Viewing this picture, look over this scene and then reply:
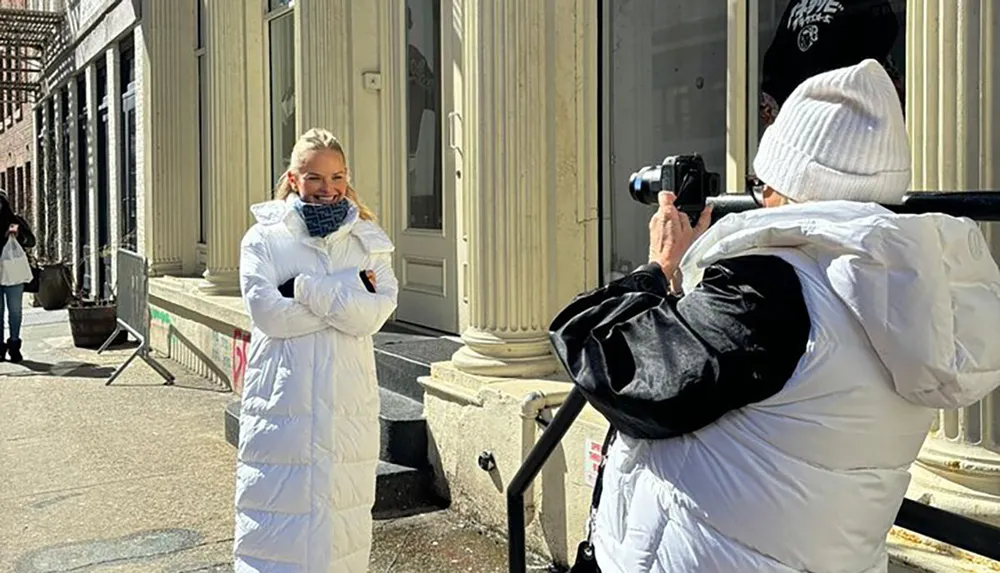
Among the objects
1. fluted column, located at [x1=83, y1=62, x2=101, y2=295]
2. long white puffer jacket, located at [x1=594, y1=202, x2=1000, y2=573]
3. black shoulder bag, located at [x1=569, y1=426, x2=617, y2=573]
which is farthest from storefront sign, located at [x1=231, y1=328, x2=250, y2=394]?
fluted column, located at [x1=83, y1=62, x2=101, y2=295]

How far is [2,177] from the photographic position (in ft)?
88.0

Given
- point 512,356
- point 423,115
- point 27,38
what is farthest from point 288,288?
point 27,38

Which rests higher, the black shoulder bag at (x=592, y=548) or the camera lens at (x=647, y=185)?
the camera lens at (x=647, y=185)

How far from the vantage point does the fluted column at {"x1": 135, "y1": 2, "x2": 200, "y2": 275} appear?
447 inches

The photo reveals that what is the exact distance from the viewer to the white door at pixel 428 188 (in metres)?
6.48

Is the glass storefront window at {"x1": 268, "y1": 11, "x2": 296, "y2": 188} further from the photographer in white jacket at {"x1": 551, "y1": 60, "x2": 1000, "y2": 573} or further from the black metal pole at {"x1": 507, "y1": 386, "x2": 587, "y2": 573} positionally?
the photographer in white jacket at {"x1": 551, "y1": 60, "x2": 1000, "y2": 573}

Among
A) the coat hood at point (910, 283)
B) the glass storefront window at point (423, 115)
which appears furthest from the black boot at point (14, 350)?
the coat hood at point (910, 283)

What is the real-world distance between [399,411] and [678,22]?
2.43m

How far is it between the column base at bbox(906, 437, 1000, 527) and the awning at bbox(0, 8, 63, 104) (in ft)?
56.6

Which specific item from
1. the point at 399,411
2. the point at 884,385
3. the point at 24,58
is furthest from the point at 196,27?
the point at 884,385

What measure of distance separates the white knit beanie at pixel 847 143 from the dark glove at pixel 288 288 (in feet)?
7.35

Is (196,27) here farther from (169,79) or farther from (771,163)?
(771,163)

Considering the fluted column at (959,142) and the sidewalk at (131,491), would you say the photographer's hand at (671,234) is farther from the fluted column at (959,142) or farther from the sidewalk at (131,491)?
the sidewalk at (131,491)

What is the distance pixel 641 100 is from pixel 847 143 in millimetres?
3603
